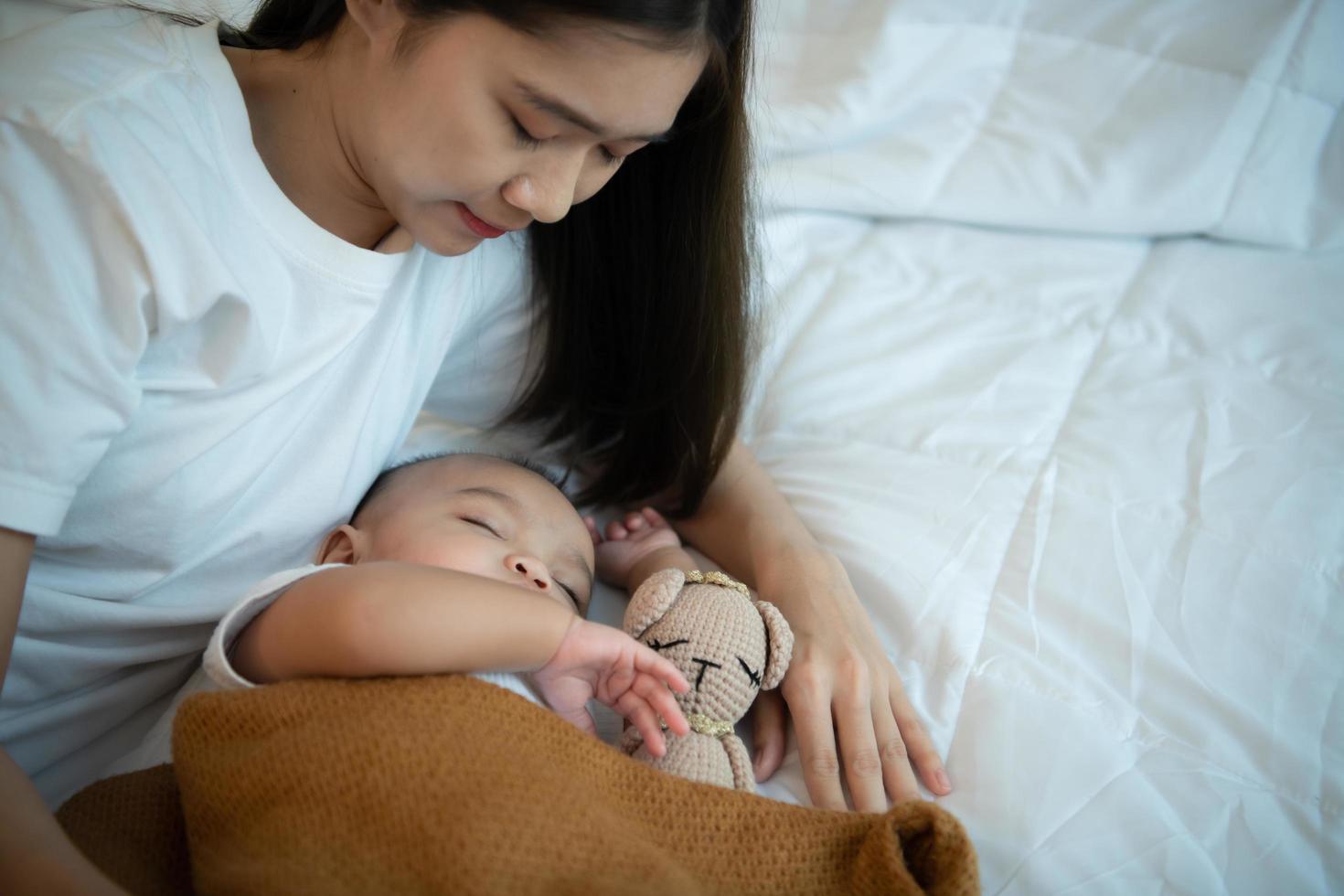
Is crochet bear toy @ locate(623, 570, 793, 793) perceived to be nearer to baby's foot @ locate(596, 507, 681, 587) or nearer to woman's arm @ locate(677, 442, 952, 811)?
woman's arm @ locate(677, 442, 952, 811)

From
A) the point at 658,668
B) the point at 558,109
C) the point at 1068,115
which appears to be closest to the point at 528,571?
the point at 658,668

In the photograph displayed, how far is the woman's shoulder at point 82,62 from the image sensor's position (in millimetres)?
701

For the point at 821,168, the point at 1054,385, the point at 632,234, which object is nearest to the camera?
the point at 632,234

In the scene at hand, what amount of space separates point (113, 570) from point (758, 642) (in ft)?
1.76

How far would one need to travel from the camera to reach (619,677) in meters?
0.82

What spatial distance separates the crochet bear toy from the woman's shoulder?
56 centimetres

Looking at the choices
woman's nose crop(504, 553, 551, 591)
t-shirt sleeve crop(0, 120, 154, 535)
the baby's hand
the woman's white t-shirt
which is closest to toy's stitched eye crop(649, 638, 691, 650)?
woman's nose crop(504, 553, 551, 591)

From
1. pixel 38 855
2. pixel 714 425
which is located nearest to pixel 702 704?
pixel 714 425

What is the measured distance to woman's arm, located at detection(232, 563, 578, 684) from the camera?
0.72 m

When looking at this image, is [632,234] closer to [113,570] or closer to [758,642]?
[758,642]

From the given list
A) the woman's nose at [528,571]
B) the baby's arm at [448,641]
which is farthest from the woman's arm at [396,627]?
the woman's nose at [528,571]

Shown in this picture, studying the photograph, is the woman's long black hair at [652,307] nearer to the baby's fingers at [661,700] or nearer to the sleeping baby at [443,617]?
the sleeping baby at [443,617]

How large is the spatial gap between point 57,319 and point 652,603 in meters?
0.49

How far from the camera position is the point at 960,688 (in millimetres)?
945
